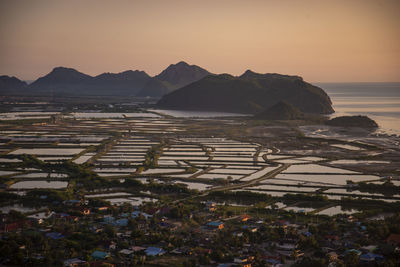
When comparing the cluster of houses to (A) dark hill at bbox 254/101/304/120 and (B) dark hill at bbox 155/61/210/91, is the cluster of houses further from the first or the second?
(B) dark hill at bbox 155/61/210/91

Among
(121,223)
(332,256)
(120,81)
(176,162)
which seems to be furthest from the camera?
(120,81)

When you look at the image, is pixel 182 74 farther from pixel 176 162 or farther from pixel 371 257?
pixel 371 257

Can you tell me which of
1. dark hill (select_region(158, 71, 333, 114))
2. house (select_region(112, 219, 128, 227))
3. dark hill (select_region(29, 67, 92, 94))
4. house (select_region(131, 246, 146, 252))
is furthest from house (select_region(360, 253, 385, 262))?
dark hill (select_region(29, 67, 92, 94))

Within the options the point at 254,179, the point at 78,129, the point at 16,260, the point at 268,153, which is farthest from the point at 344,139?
the point at 16,260

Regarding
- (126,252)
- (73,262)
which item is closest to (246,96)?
(126,252)

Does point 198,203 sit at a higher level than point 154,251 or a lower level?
higher

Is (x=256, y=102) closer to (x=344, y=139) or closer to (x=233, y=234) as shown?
(x=344, y=139)

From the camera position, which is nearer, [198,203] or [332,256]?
[332,256]
